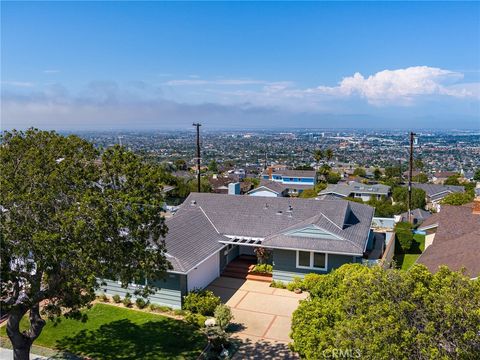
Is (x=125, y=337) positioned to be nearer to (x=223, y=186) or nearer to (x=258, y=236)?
(x=258, y=236)

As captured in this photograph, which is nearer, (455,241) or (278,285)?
(455,241)

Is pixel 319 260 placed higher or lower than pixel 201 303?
higher

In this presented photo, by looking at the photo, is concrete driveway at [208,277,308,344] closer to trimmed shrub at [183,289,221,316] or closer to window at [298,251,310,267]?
trimmed shrub at [183,289,221,316]

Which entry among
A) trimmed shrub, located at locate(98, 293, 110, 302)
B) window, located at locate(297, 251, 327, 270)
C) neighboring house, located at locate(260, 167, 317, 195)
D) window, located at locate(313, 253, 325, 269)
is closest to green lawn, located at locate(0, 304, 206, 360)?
trimmed shrub, located at locate(98, 293, 110, 302)

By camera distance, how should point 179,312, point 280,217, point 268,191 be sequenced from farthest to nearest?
point 268,191, point 280,217, point 179,312

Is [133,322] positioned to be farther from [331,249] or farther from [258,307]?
[331,249]

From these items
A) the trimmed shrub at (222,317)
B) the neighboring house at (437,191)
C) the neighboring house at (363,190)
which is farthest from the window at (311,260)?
the neighboring house at (437,191)

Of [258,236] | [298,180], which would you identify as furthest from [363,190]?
[258,236]

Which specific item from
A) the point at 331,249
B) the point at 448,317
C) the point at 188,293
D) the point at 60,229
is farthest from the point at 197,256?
the point at 448,317
